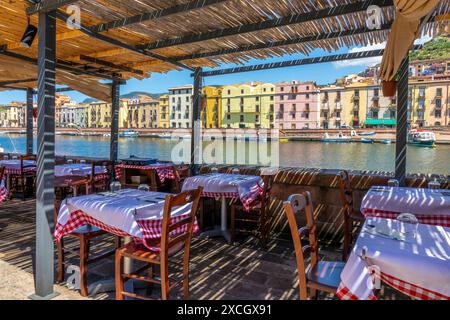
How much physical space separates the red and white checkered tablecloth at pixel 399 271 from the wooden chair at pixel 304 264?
0.35m

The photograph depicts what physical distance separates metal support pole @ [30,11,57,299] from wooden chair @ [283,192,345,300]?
1.92 m

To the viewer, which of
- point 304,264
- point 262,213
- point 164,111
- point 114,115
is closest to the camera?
point 304,264

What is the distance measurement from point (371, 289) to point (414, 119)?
57293 mm

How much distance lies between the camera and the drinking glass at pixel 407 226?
1830 millimetres

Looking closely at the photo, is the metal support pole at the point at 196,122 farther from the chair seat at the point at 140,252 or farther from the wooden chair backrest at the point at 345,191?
the chair seat at the point at 140,252

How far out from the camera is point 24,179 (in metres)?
6.97

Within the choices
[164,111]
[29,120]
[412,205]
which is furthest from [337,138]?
[412,205]

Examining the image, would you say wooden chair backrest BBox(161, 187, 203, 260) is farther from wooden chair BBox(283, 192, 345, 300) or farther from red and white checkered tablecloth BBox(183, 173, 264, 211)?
red and white checkered tablecloth BBox(183, 173, 264, 211)

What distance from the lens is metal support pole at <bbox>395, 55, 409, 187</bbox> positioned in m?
3.76

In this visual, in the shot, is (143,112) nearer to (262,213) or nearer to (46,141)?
(262,213)

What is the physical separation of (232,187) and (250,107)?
61.9 metres

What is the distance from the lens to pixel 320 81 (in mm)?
74562
